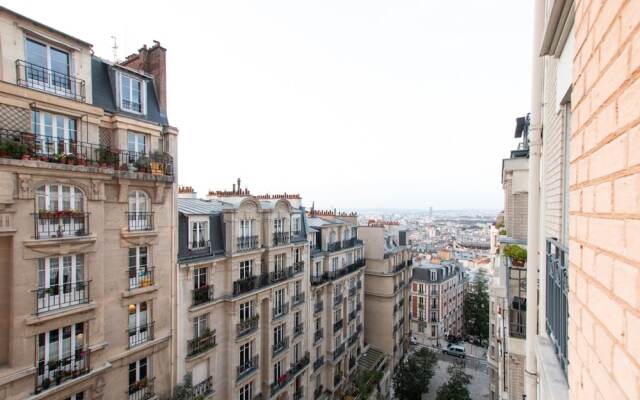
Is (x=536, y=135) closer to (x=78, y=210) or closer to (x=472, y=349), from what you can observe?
(x=78, y=210)

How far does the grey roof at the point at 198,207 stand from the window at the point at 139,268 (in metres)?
2.71

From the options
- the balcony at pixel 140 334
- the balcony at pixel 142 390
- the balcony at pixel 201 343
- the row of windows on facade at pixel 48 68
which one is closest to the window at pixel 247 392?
the balcony at pixel 201 343

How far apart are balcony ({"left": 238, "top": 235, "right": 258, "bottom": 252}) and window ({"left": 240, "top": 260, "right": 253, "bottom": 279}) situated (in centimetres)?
77

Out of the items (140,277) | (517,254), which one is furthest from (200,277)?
(517,254)

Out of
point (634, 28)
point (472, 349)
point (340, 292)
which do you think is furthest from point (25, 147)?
point (472, 349)

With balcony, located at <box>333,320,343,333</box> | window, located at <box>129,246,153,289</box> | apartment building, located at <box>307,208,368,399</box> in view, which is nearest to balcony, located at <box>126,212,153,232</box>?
window, located at <box>129,246,153,289</box>

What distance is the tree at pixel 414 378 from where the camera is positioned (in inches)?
1113

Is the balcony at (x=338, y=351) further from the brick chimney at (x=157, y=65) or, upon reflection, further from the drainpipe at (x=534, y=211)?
the drainpipe at (x=534, y=211)

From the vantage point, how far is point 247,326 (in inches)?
687

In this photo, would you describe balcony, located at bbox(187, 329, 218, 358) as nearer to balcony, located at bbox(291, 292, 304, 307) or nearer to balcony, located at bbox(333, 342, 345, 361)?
balcony, located at bbox(291, 292, 304, 307)

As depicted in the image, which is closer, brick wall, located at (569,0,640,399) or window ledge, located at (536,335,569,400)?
brick wall, located at (569,0,640,399)

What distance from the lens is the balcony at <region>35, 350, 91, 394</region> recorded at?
1023 centimetres

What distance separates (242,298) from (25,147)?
35.9 feet

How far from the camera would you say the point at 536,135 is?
645 centimetres
